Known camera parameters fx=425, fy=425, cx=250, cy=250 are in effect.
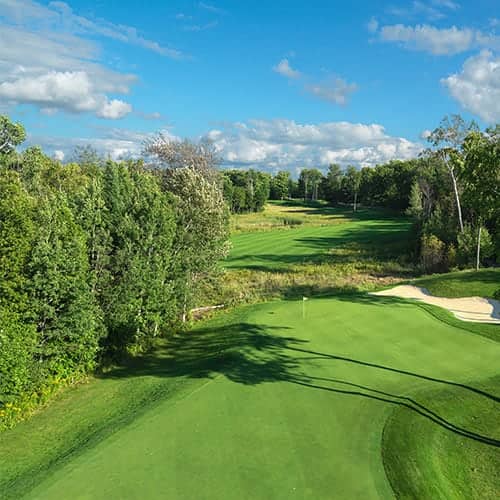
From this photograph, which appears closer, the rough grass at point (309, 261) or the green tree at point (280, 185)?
the rough grass at point (309, 261)

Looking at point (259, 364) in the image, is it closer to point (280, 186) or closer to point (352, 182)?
point (352, 182)

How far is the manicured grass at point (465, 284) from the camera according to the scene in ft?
78.3

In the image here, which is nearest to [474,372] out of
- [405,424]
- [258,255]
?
[405,424]

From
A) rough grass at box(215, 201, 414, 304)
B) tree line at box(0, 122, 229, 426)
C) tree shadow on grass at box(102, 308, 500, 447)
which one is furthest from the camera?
rough grass at box(215, 201, 414, 304)

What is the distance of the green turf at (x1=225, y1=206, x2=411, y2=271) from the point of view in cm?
4428

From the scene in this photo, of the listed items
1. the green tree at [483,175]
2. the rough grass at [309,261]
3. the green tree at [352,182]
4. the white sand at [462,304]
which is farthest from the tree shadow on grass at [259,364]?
the green tree at [352,182]

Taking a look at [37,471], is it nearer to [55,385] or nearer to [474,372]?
[55,385]

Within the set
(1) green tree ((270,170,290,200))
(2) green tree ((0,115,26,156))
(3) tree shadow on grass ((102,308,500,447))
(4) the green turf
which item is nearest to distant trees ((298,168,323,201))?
(1) green tree ((270,170,290,200))

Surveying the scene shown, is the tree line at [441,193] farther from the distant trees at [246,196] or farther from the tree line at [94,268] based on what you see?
the tree line at [94,268]

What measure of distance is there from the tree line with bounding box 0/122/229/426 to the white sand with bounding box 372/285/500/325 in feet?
35.9

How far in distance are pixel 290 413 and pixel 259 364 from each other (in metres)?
3.52

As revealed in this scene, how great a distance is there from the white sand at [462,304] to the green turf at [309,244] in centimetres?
1607

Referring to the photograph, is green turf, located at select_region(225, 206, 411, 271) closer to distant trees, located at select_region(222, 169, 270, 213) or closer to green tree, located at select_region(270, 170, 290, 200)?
distant trees, located at select_region(222, 169, 270, 213)

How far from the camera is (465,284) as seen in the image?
25.0 meters
